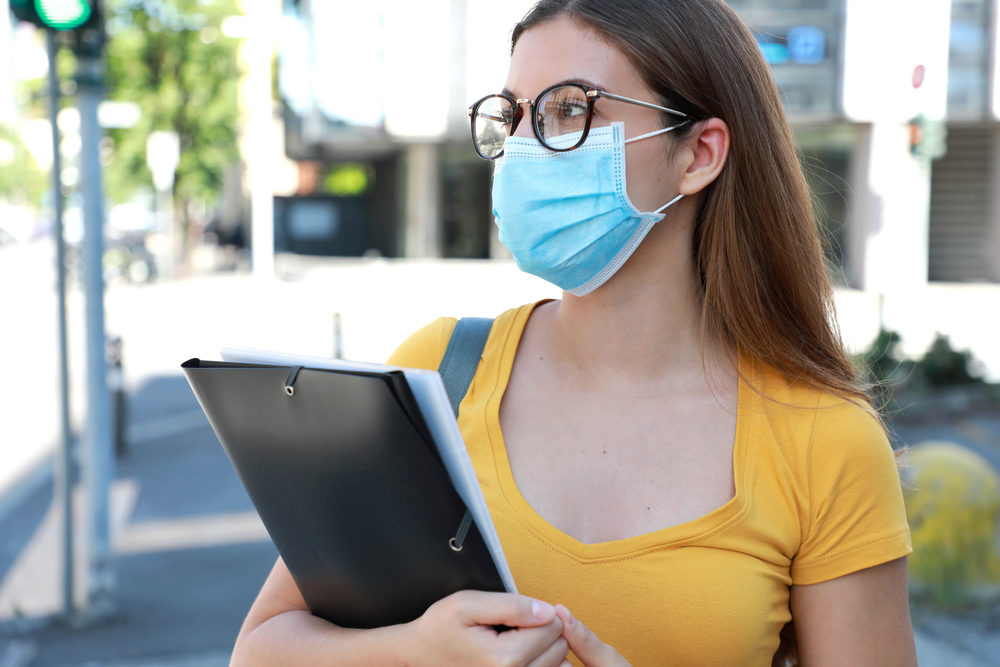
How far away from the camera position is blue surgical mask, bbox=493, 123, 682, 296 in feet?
6.23

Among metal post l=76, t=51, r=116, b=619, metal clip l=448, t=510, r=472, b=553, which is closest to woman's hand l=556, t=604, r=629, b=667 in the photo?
metal clip l=448, t=510, r=472, b=553

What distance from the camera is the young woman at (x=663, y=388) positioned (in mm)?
1657

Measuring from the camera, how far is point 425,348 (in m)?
1.96

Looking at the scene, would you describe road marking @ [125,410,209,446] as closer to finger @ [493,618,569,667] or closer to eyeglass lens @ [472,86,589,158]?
eyeglass lens @ [472,86,589,158]

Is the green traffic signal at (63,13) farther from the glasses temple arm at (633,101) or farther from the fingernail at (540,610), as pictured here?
the fingernail at (540,610)

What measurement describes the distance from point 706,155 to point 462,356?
570mm

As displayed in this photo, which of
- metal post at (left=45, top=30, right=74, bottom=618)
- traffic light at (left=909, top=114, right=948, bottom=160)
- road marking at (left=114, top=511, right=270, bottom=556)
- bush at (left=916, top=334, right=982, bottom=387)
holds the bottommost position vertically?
road marking at (left=114, top=511, right=270, bottom=556)

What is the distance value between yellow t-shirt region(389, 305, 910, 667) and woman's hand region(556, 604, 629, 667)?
19 centimetres

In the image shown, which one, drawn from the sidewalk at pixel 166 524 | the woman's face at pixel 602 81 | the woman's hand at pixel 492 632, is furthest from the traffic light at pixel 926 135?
the woman's hand at pixel 492 632

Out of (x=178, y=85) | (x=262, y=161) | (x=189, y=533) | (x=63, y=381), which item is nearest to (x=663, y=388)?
(x=63, y=381)

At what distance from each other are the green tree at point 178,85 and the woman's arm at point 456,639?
90.9ft

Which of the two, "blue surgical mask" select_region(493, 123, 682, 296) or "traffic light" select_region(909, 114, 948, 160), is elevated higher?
"traffic light" select_region(909, 114, 948, 160)

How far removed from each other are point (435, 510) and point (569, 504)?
1.38 feet

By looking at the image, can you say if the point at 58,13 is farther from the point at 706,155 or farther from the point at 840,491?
the point at 840,491
